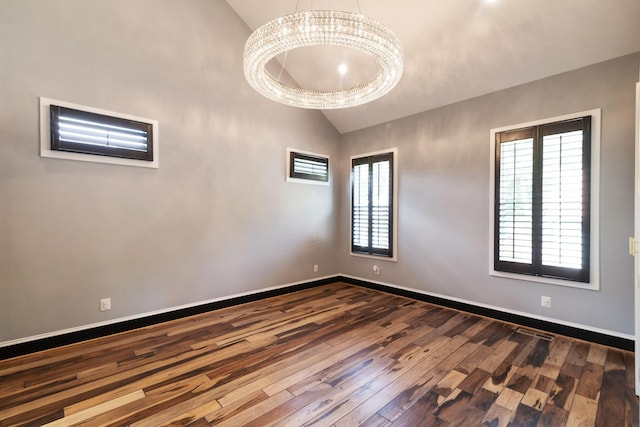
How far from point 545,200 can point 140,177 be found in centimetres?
449

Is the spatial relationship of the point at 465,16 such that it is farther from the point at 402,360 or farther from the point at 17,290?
the point at 17,290

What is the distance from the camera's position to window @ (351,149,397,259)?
4641mm

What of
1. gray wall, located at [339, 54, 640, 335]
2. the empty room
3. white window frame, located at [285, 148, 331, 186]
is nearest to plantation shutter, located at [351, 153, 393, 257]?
gray wall, located at [339, 54, 640, 335]

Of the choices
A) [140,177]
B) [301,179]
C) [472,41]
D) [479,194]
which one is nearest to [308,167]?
[301,179]

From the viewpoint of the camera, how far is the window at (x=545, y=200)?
9.58 feet

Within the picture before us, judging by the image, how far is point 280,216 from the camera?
4.53 m

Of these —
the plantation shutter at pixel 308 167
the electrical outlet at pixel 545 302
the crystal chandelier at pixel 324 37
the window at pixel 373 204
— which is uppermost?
the crystal chandelier at pixel 324 37

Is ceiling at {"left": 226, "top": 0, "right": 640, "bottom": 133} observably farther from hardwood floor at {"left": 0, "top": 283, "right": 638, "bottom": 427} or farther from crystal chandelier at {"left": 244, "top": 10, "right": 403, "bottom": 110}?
hardwood floor at {"left": 0, "top": 283, "right": 638, "bottom": 427}

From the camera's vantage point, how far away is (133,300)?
3178 millimetres

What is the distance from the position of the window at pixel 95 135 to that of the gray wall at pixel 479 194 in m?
3.26

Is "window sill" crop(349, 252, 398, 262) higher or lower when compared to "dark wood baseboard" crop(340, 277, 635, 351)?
higher

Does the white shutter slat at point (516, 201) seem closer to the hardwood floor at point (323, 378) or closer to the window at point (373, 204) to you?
the hardwood floor at point (323, 378)

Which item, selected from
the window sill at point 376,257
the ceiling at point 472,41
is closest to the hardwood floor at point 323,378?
the window sill at point 376,257

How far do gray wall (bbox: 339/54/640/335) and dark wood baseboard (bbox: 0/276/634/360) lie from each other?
0.10 metres
